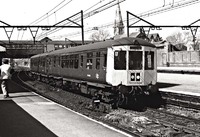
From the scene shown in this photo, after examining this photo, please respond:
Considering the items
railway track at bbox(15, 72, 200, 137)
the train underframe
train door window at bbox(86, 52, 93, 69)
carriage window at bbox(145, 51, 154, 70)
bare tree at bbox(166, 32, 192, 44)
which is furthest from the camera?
bare tree at bbox(166, 32, 192, 44)

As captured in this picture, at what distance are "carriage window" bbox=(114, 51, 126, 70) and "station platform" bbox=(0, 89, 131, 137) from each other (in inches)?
130

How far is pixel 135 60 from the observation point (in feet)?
42.5

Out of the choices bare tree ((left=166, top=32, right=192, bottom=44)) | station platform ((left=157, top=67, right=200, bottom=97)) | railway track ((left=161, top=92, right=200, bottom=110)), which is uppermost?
bare tree ((left=166, top=32, right=192, bottom=44))

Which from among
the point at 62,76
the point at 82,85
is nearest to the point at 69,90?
the point at 62,76

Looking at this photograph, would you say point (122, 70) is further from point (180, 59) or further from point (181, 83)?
point (180, 59)

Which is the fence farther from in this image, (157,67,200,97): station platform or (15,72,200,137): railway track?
(15,72,200,137): railway track

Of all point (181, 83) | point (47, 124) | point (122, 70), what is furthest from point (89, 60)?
point (181, 83)

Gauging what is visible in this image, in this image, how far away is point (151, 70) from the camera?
1329 centimetres

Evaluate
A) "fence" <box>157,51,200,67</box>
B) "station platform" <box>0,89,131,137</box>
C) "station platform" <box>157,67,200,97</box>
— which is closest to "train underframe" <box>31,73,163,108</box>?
"station platform" <box>157,67,200,97</box>

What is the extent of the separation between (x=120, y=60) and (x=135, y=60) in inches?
29.5

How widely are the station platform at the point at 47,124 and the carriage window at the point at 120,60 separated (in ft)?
10.8

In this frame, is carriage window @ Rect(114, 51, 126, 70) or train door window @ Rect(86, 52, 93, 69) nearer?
carriage window @ Rect(114, 51, 126, 70)

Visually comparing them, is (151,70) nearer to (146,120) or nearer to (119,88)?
(119,88)

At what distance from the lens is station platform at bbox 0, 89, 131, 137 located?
6.88 m
